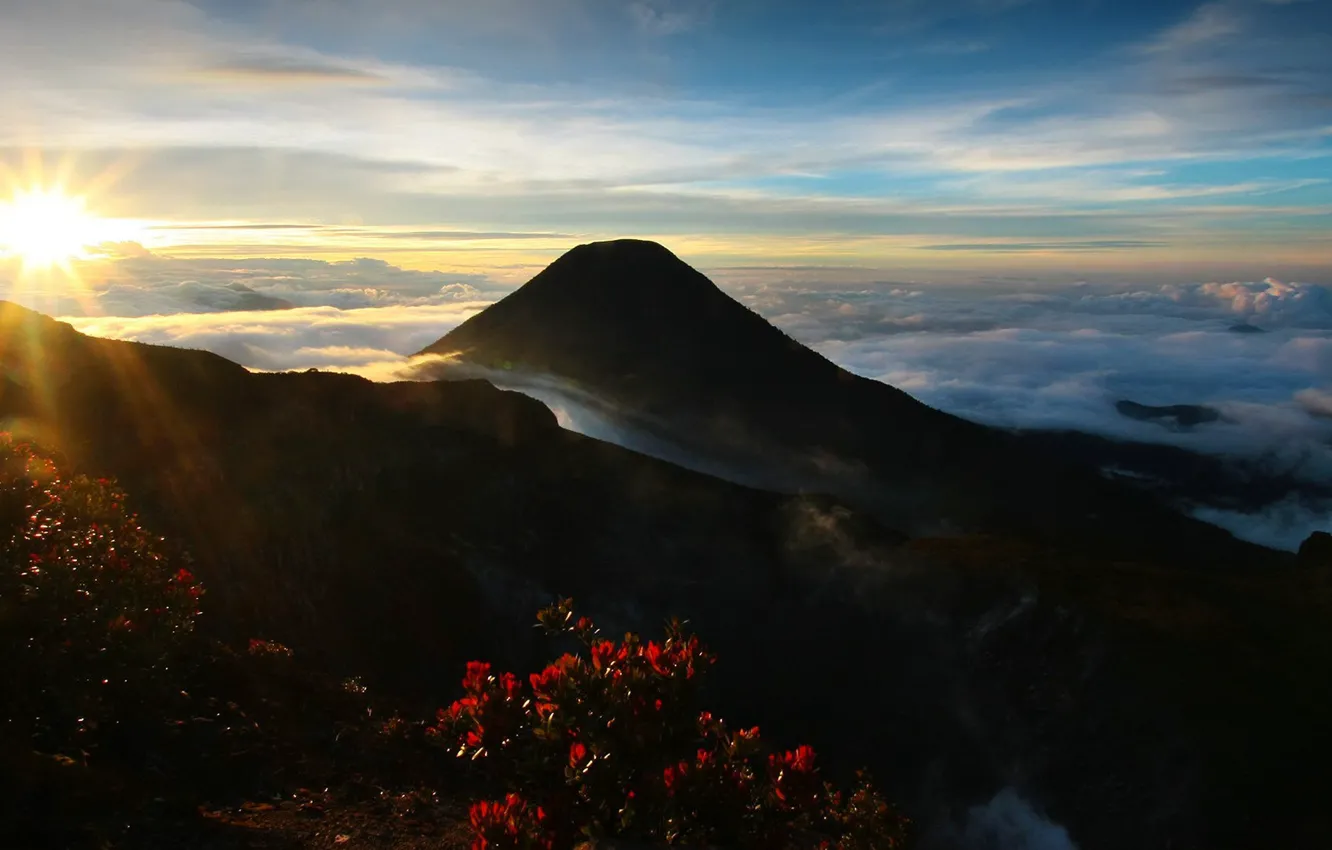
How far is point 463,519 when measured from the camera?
218 feet

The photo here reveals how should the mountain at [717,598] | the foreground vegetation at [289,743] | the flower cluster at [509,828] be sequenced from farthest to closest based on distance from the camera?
the mountain at [717,598] < the foreground vegetation at [289,743] < the flower cluster at [509,828]

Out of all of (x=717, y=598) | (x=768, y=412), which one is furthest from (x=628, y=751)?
(x=768, y=412)

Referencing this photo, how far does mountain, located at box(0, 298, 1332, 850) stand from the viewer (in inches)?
2085

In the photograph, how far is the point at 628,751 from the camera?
447 inches

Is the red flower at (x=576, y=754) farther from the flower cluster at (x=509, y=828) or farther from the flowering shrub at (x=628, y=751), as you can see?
the flower cluster at (x=509, y=828)

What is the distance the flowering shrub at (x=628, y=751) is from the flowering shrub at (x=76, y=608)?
7.16 metres

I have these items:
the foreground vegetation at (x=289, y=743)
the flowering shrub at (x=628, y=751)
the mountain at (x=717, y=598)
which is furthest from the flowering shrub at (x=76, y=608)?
the mountain at (x=717, y=598)

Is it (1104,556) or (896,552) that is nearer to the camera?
(896,552)

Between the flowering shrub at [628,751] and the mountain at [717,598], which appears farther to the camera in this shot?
the mountain at [717,598]

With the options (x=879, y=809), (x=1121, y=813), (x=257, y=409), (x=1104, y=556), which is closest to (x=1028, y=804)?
(x=1121, y=813)

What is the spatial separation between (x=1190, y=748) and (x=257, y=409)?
71602mm

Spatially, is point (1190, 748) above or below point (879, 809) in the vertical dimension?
below

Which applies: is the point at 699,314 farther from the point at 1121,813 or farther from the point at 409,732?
the point at 409,732

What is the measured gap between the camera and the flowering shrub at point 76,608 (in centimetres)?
1334
